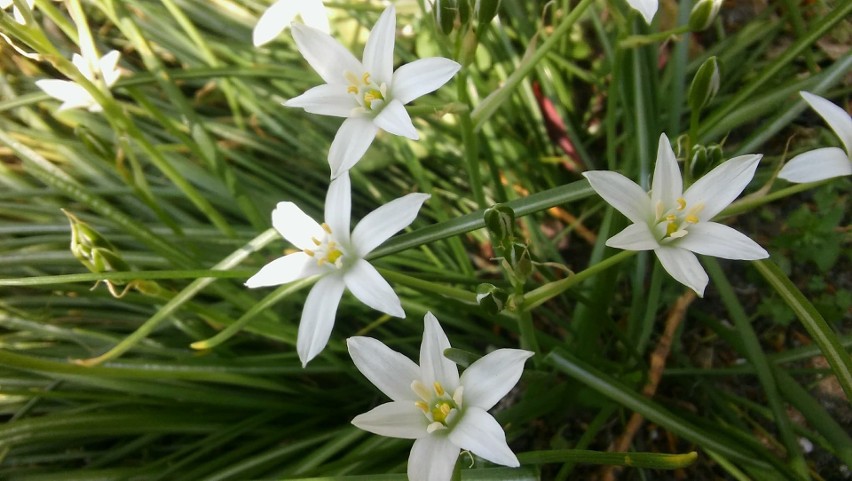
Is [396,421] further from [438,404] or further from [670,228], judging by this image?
[670,228]

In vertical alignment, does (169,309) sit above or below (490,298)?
above

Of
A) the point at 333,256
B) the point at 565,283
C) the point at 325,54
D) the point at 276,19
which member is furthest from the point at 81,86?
the point at 565,283

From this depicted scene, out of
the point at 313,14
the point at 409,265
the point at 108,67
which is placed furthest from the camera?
the point at 409,265

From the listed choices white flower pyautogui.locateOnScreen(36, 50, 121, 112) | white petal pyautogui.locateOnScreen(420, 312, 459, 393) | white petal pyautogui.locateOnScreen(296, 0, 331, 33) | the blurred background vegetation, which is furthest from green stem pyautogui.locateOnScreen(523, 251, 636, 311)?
white flower pyautogui.locateOnScreen(36, 50, 121, 112)

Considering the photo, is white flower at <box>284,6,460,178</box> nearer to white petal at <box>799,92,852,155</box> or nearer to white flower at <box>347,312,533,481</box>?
white flower at <box>347,312,533,481</box>

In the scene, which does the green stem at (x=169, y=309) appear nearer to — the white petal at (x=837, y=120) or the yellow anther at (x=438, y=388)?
the yellow anther at (x=438, y=388)

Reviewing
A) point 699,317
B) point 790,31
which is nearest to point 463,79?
point 699,317
